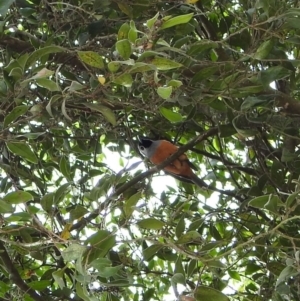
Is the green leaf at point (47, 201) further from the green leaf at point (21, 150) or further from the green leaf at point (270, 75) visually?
the green leaf at point (270, 75)

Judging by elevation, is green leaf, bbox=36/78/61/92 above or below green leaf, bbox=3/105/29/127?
above

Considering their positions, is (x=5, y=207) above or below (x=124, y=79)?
below

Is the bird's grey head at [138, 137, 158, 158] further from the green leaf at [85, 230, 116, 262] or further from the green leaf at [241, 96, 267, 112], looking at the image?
the green leaf at [85, 230, 116, 262]

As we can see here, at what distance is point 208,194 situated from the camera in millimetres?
1638

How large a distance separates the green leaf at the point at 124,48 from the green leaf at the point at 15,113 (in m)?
0.21

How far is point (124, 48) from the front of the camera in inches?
33.1

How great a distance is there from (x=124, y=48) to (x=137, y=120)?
0.66m

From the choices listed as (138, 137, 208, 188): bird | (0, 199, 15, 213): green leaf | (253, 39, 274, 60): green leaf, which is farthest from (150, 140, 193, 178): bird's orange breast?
(0, 199, 15, 213): green leaf

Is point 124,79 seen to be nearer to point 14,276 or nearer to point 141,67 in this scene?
point 141,67

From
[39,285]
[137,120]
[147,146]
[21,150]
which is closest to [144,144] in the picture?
[147,146]

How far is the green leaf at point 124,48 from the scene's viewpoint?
2.72ft

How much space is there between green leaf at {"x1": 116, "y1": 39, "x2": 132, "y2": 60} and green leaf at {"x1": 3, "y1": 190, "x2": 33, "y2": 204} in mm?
292

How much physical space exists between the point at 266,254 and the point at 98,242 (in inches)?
23.5

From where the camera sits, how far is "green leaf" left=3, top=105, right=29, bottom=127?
966 mm
